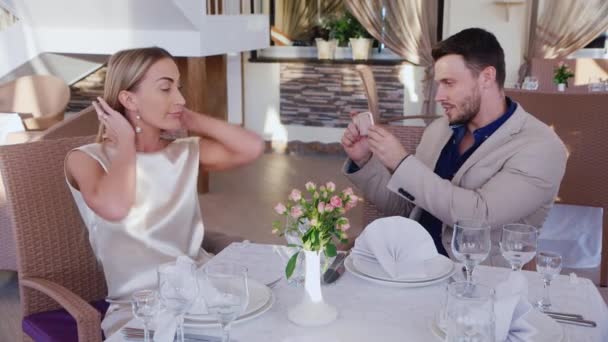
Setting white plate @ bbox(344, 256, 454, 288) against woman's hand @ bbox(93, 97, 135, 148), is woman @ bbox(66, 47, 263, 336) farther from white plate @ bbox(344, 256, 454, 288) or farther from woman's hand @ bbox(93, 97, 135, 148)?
white plate @ bbox(344, 256, 454, 288)

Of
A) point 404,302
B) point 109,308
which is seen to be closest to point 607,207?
point 404,302

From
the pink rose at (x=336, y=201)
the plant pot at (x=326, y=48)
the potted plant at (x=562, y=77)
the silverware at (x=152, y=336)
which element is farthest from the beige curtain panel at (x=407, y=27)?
the silverware at (x=152, y=336)

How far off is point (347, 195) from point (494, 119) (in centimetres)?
97

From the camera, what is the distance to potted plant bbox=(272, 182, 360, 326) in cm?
137

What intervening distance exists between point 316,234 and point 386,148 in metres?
0.79

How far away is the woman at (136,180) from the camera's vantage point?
1.92 meters

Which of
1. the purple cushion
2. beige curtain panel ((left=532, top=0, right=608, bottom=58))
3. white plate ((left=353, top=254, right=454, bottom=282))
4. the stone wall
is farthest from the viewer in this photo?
the stone wall

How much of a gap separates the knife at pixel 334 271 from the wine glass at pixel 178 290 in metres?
0.43

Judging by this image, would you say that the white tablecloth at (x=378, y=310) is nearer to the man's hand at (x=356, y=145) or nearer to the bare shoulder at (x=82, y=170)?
the bare shoulder at (x=82, y=170)

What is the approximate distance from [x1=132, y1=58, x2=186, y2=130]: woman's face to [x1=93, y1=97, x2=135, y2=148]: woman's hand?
76 mm

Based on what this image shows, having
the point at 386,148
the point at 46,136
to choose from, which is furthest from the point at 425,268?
the point at 46,136

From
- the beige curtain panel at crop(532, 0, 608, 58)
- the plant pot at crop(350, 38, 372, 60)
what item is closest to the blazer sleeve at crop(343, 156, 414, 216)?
the beige curtain panel at crop(532, 0, 608, 58)

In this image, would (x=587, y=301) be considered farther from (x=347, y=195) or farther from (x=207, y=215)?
(x=207, y=215)

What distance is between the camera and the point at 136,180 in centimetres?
201
